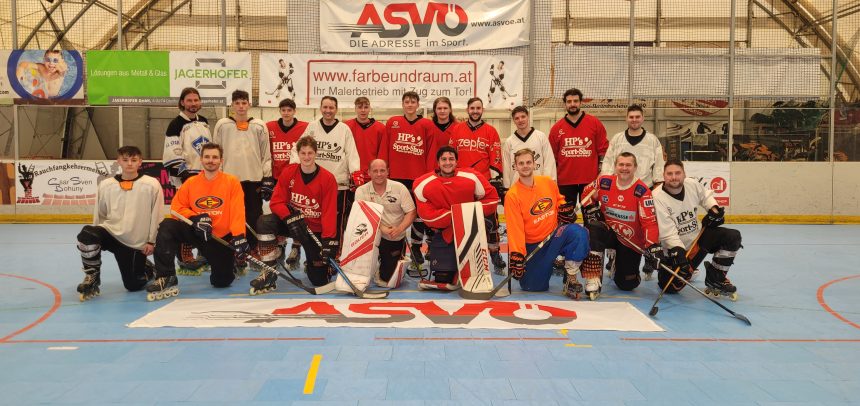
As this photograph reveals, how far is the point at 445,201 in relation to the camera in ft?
15.3

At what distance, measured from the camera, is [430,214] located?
464cm

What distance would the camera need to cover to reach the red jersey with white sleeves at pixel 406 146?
555cm


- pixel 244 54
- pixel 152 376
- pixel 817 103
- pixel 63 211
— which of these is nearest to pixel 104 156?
pixel 63 211

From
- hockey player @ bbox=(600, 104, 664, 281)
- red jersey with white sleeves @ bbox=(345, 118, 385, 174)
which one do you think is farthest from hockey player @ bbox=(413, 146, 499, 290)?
hockey player @ bbox=(600, 104, 664, 281)

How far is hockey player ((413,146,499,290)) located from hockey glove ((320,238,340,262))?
0.71 metres

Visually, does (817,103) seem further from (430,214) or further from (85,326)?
(85,326)

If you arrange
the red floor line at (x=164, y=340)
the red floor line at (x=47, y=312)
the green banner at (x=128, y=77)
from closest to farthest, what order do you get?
the red floor line at (x=164, y=340) < the red floor line at (x=47, y=312) < the green banner at (x=128, y=77)

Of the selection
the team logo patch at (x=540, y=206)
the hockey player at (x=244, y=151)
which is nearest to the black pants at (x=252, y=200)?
the hockey player at (x=244, y=151)

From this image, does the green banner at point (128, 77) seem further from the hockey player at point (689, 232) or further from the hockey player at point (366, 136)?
the hockey player at point (689, 232)

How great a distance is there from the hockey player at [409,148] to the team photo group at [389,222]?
17.2 inches

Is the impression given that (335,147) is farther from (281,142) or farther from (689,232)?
(689,232)

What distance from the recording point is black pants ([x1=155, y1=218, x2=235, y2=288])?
4.30m

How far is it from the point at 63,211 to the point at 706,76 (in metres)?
9.88

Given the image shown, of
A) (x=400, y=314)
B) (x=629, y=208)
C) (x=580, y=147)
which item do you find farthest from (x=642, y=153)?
(x=400, y=314)
